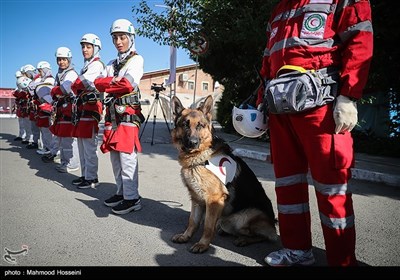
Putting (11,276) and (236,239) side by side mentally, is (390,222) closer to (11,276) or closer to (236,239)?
(236,239)

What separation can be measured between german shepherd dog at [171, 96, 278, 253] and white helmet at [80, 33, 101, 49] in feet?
9.96

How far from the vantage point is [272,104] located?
87.2 inches

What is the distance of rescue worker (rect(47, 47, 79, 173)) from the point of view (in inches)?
221

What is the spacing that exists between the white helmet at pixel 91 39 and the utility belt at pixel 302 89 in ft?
13.2

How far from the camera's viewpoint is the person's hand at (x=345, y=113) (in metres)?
1.94

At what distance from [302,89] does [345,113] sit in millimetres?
350

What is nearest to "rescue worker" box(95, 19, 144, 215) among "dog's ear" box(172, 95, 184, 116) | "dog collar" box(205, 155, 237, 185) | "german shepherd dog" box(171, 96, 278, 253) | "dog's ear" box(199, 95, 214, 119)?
"dog's ear" box(172, 95, 184, 116)

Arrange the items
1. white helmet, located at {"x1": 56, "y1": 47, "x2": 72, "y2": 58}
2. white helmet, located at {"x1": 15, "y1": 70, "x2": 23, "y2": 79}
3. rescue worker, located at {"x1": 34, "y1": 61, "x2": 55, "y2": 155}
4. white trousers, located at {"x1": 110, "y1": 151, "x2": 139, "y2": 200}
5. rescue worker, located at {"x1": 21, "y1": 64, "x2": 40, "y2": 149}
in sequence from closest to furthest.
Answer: white trousers, located at {"x1": 110, "y1": 151, "x2": 139, "y2": 200} < white helmet, located at {"x1": 56, "y1": 47, "x2": 72, "y2": 58} < rescue worker, located at {"x1": 34, "y1": 61, "x2": 55, "y2": 155} < rescue worker, located at {"x1": 21, "y1": 64, "x2": 40, "y2": 149} < white helmet, located at {"x1": 15, "y1": 70, "x2": 23, "y2": 79}

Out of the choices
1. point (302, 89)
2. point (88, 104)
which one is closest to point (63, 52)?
point (88, 104)

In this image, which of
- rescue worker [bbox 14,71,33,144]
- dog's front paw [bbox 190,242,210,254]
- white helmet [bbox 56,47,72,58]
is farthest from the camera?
rescue worker [bbox 14,71,33,144]

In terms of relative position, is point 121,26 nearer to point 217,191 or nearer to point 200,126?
point 200,126

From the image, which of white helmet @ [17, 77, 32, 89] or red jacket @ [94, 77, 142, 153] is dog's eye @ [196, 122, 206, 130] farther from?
white helmet @ [17, 77, 32, 89]

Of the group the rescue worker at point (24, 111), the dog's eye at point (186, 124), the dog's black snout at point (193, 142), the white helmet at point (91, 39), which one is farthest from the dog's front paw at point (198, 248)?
the rescue worker at point (24, 111)

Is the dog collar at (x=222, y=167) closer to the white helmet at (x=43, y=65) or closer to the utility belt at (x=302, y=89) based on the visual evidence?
the utility belt at (x=302, y=89)
